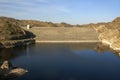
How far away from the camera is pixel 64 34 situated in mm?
69000

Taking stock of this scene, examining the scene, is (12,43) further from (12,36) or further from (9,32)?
(9,32)

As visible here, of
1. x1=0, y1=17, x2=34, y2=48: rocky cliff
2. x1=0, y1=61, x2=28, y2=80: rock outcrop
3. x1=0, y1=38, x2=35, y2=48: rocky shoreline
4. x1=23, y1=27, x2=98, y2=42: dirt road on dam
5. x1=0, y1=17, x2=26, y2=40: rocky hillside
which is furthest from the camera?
x1=23, y1=27, x2=98, y2=42: dirt road on dam

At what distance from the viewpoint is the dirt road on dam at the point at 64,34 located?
2545 inches

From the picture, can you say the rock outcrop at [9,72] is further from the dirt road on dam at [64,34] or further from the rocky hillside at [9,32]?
the dirt road on dam at [64,34]

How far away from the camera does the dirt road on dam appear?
212 feet

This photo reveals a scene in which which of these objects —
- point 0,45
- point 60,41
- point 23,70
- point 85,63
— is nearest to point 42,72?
point 23,70

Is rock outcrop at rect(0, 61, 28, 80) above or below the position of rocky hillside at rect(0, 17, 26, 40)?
below

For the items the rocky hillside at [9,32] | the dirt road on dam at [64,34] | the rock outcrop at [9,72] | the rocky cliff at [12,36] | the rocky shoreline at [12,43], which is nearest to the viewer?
the rock outcrop at [9,72]

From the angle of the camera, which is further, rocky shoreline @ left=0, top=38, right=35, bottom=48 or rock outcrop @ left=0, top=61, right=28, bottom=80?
rocky shoreline @ left=0, top=38, right=35, bottom=48

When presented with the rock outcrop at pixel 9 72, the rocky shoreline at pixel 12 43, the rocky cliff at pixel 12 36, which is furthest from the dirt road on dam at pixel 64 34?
the rock outcrop at pixel 9 72

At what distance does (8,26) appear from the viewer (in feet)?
204

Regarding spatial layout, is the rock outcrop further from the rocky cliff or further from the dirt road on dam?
the dirt road on dam

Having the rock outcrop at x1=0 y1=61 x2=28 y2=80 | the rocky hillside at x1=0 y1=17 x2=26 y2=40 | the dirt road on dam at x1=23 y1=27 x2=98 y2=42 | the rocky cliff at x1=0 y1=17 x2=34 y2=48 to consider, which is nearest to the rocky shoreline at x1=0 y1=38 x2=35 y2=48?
the rocky cliff at x1=0 y1=17 x2=34 y2=48

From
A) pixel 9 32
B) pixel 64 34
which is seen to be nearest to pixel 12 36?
pixel 9 32
